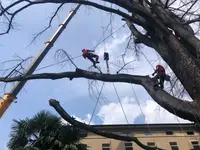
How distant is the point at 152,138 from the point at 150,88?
22136 mm

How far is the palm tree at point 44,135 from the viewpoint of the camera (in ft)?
35.9

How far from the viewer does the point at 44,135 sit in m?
11.3

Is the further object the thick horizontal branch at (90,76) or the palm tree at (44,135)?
the palm tree at (44,135)

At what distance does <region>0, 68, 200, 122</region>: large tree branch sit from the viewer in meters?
3.01

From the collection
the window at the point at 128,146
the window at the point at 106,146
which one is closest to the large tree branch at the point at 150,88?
the window at the point at 106,146

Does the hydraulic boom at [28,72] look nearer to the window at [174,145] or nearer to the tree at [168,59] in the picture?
the tree at [168,59]

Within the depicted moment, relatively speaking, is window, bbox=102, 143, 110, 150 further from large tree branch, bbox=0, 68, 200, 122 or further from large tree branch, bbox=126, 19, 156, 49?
large tree branch, bbox=0, 68, 200, 122

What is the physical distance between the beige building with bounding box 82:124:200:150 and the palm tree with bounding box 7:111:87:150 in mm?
11928

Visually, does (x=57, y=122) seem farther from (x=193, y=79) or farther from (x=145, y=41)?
(x=193, y=79)

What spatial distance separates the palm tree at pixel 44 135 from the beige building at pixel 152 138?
11.9 meters

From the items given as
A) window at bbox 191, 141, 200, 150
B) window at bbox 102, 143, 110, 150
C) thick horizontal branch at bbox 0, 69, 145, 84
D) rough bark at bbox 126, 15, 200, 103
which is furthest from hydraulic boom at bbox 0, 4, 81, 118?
window at bbox 191, 141, 200, 150

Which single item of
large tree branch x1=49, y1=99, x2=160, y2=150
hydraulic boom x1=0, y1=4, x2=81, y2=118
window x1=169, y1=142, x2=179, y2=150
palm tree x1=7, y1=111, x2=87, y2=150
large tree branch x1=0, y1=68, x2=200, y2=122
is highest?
window x1=169, y1=142, x2=179, y2=150

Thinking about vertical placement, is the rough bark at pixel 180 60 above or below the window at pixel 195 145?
below

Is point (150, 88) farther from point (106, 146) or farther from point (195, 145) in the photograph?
point (195, 145)
